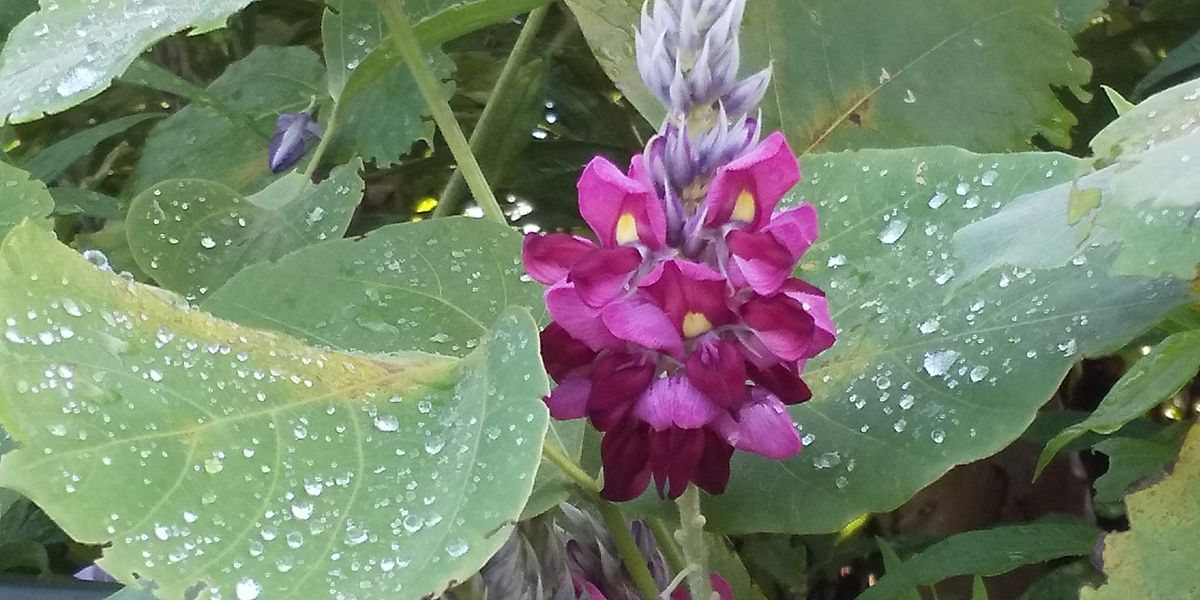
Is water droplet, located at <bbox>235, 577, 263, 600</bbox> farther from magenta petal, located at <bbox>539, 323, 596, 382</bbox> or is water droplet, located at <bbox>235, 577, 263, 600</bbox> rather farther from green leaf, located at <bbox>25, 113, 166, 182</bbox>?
green leaf, located at <bbox>25, 113, 166, 182</bbox>

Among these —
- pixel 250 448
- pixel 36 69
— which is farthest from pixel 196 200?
pixel 250 448

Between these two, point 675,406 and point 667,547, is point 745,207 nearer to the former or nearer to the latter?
point 675,406

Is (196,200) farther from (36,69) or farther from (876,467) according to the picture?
(876,467)

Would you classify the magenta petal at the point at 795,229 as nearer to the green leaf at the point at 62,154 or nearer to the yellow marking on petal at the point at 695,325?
the yellow marking on petal at the point at 695,325

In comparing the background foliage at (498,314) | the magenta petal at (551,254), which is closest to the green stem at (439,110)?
the background foliage at (498,314)

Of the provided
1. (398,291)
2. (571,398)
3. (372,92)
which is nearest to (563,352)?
(571,398)

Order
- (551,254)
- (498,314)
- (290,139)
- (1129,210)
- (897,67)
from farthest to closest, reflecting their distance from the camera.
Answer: (290,139) < (897,67) < (498,314) < (551,254) < (1129,210)
